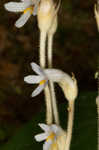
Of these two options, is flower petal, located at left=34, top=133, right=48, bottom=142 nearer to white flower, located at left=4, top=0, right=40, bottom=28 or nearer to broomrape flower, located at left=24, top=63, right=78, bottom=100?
broomrape flower, located at left=24, top=63, right=78, bottom=100

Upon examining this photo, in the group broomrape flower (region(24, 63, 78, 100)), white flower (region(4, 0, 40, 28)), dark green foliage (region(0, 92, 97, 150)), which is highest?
white flower (region(4, 0, 40, 28))

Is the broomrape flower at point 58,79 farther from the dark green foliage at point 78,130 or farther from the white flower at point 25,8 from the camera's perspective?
the dark green foliage at point 78,130

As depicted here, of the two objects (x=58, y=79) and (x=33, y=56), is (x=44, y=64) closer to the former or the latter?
(x=58, y=79)

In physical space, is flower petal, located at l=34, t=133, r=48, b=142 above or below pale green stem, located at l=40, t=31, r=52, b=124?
below

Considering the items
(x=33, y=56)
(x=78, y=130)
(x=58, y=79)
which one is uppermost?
(x=33, y=56)

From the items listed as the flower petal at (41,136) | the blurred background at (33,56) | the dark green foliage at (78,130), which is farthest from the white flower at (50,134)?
the blurred background at (33,56)

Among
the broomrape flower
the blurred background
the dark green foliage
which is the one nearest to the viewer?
the broomrape flower

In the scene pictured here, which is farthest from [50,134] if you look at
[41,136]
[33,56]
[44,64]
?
[33,56]

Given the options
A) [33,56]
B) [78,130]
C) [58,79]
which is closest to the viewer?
[58,79]

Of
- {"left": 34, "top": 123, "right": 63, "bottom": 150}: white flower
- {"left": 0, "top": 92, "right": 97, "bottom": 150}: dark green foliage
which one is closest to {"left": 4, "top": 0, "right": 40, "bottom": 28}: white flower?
{"left": 34, "top": 123, "right": 63, "bottom": 150}: white flower
